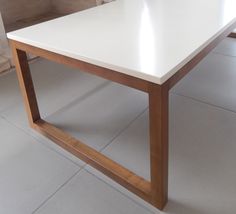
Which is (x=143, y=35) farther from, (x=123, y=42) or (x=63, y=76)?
(x=63, y=76)

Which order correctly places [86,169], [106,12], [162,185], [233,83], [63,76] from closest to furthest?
[162,185] < [86,169] < [106,12] < [233,83] < [63,76]

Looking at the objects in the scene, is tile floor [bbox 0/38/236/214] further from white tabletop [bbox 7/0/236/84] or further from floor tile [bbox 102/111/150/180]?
white tabletop [bbox 7/0/236/84]

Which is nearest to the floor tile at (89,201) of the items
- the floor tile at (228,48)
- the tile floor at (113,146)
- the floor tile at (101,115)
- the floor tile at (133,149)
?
the tile floor at (113,146)

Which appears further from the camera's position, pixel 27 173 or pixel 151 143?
pixel 27 173

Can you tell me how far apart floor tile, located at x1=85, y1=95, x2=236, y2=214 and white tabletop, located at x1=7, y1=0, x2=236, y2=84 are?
60cm

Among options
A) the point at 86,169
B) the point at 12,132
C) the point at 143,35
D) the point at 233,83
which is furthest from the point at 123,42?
the point at 233,83

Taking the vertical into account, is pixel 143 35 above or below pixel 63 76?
above

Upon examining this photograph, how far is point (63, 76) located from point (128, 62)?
57.6 inches

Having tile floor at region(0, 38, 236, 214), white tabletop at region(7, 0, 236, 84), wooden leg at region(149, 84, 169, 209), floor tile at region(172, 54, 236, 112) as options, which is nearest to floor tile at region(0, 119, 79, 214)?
tile floor at region(0, 38, 236, 214)

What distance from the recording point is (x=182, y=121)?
169 cm

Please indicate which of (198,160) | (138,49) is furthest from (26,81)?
(198,160)

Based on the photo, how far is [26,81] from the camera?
4.99 feet

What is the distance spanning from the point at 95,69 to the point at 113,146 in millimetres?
584

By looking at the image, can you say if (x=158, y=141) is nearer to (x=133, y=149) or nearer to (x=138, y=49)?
(x=138, y=49)
